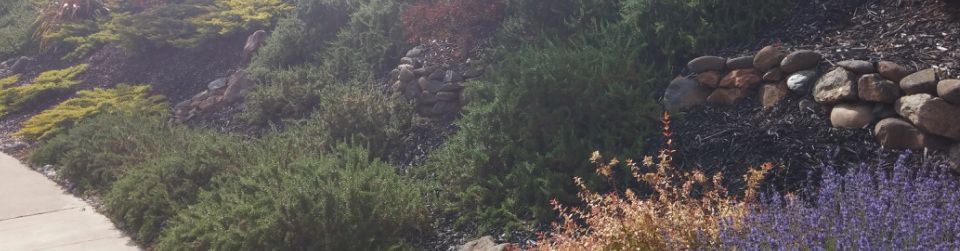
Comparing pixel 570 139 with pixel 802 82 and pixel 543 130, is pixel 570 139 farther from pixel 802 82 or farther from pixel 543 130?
pixel 802 82

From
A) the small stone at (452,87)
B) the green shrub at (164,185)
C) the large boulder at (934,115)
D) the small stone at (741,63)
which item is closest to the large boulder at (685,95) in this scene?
the small stone at (741,63)

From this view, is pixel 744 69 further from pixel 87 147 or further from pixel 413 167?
pixel 87 147

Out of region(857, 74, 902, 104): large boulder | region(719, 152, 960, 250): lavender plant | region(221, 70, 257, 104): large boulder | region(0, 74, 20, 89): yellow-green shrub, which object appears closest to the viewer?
region(719, 152, 960, 250): lavender plant

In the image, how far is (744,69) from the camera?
18.6 feet

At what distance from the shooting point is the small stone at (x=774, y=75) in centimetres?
542

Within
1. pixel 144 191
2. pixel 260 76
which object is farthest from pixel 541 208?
pixel 260 76

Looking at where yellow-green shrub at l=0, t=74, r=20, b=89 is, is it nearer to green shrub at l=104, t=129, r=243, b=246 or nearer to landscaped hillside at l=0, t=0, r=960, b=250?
landscaped hillside at l=0, t=0, r=960, b=250

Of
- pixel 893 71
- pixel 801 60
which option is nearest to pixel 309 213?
pixel 801 60

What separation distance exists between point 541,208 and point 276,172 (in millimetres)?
2101

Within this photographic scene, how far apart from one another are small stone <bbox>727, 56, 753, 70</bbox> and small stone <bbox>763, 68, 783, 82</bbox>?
0.77ft

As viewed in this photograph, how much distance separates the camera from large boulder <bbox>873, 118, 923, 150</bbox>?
4512 mm

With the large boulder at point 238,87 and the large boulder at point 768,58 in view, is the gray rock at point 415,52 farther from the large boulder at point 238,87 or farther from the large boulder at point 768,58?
the large boulder at point 768,58

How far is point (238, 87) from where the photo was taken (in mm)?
10062

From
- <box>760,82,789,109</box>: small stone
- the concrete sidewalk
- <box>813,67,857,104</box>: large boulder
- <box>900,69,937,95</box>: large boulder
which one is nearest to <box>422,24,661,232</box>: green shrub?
<box>760,82,789,109</box>: small stone
